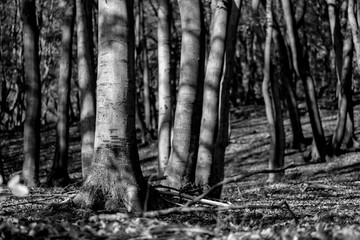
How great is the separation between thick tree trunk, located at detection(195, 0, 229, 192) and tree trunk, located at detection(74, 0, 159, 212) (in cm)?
293

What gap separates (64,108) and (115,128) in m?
8.78

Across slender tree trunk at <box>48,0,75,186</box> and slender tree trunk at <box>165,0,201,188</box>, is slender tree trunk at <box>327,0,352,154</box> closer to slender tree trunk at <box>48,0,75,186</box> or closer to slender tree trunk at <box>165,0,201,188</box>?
slender tree trunk at <box>48,0,75,186</box>

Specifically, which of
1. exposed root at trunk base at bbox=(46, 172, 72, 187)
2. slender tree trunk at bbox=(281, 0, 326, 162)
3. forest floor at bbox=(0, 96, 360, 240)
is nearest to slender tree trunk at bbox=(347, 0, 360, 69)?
slender tree trunk at bbox=(281, 0, 326, 162)

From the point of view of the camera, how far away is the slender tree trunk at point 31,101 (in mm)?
13953

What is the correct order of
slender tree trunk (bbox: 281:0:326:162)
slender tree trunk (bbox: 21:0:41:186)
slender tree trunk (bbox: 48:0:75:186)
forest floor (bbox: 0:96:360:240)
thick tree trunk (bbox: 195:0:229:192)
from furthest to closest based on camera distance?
slender tree trunk (bbox: 281:0:326:162)
slender tree trunk (bbox: 48:0:75:186)
slender tree trunk (bbox: 21:0:41:186)
thick tree trunk (bbox: 195:0:229:192)
forest floor (bbox: 0:96:360:240)

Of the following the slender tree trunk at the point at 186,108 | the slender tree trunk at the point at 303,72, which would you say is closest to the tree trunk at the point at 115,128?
the slender tree trunk at the point at 186,108

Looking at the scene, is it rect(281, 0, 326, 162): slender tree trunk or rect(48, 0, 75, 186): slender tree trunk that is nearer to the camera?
rect(48, 0, 75, 186): slender tree trunk

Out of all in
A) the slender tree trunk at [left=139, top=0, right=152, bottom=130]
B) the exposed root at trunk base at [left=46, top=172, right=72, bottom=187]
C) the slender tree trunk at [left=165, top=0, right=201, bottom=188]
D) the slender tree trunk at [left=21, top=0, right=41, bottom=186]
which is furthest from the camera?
the slender tree trunk at [left=139, top=0, right=152, bottom=130]

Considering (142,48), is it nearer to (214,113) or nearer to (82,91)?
(82,91)

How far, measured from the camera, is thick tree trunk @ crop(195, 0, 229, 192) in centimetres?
945

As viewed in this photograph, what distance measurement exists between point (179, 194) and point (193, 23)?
129 inches

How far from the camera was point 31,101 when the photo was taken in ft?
46.4

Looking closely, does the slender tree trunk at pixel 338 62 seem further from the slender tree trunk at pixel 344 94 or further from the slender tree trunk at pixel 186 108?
the slender tree trunk at pixel 186 108

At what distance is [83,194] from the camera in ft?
20.6
